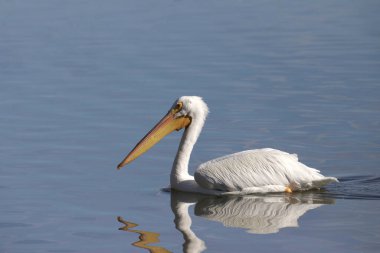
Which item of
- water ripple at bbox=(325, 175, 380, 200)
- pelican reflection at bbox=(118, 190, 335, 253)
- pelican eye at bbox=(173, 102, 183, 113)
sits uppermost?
pelican eye at bbox=(173, 102, 183, 113)

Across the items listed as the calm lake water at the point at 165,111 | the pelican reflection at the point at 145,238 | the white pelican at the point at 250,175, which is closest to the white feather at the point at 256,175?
the white pelican at the point at 250,175

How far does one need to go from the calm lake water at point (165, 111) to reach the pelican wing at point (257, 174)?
0.13m

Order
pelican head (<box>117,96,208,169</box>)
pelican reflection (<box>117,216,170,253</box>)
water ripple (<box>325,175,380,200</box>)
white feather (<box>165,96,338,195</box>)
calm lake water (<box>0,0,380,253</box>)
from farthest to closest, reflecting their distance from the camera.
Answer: pelican head (<box>117,96,208,169</box>), white feather (<box>165,96,338,195</box>), water ripple (<box>325,175,380,200</box>), calm lake water (<box>0,0,380,253</box>), pelican reflection (<box>117,216,170,253</box>)

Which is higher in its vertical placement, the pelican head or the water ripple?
the pelican head

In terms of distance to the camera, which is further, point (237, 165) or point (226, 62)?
point (226, 62)

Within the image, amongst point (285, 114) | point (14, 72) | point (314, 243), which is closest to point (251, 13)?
point (14, 72)

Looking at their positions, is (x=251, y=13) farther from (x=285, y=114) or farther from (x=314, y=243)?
(x=314, y=243)

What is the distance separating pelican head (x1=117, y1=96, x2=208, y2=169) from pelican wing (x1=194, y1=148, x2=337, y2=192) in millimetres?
571

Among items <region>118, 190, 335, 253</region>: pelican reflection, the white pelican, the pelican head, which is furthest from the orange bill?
<region>118, 190, 335, 253</region>: pelican reflection

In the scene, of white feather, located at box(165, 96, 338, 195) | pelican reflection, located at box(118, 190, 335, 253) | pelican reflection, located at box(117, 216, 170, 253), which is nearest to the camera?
pelican reflection, located at box(117, 216, 170, 253)

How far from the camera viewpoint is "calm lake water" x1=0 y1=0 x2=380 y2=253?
7102mm

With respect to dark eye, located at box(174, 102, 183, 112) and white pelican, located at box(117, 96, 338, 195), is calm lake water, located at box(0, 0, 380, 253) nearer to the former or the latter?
white pelican, located at box(117, 96, 338, 195)

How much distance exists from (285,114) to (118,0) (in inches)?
365

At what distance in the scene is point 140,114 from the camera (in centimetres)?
1062
